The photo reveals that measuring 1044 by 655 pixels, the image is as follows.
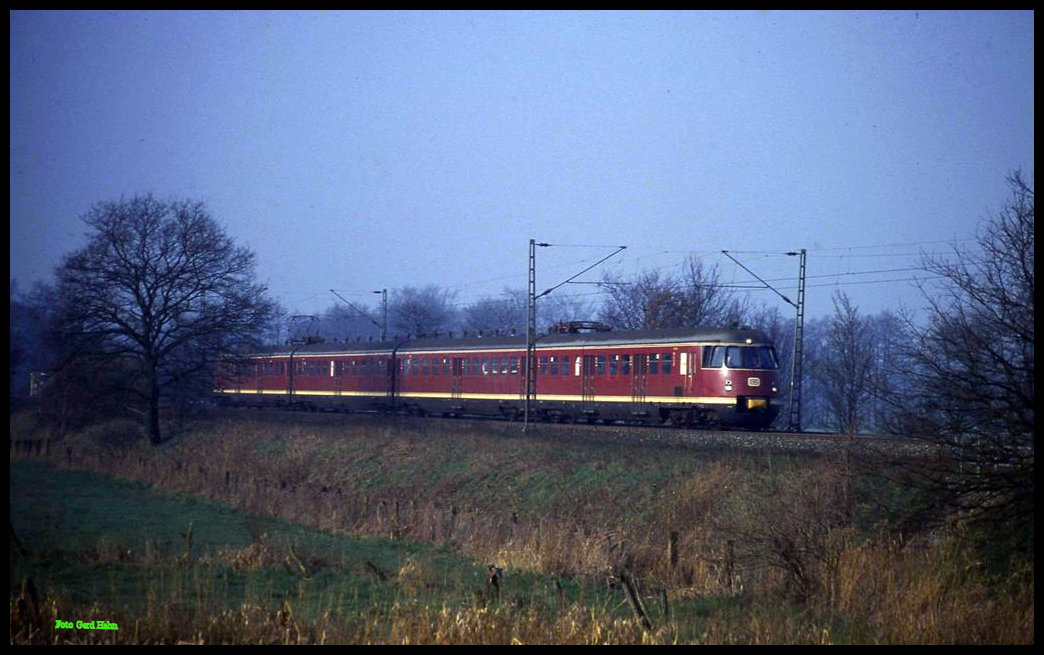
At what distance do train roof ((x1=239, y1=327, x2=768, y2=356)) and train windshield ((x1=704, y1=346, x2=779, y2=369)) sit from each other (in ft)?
0.86

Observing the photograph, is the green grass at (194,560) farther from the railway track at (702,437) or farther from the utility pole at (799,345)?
the utility pole at (799,345)

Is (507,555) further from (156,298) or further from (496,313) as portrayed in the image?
(496,313)

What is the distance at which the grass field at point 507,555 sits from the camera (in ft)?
34.3

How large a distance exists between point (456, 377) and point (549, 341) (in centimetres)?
586

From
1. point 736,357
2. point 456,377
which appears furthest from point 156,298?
point 736,357

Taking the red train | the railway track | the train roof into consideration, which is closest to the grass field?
the railway track

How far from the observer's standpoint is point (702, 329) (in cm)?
3008

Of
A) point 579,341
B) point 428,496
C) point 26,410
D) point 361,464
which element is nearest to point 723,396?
point 579,341

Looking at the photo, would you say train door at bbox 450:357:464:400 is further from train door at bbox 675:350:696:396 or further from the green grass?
the green grass

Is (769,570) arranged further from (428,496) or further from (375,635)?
(428,496)

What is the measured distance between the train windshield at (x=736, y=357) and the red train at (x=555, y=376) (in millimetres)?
31

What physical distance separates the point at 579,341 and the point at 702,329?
5.63 metres

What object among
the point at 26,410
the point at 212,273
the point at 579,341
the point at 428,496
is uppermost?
the point at 212,273

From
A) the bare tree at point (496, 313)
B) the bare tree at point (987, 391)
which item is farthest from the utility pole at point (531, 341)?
the bare tree at point (496, 313)
